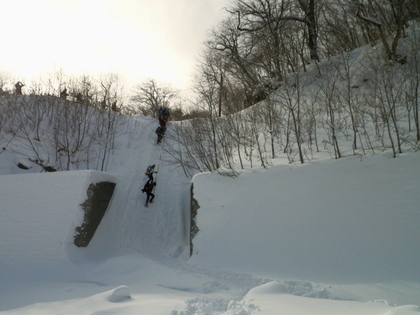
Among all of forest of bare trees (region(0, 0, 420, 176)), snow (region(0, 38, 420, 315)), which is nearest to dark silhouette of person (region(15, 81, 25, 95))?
forest of bare trees (region(0, 0, 420, 176))

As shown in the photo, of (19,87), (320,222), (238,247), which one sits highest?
(19,87)

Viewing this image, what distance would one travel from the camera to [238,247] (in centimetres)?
794

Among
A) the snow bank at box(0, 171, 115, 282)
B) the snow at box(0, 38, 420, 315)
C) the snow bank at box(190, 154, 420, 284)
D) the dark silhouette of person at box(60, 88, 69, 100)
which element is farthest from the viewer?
the dark silhouette of person at box(60, 88, 69, 100)

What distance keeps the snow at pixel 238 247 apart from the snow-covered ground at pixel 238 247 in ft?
0.10

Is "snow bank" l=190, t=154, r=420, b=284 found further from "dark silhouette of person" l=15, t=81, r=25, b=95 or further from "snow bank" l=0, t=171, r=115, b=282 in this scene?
"dark silhouette of person" l=15, t=81, r=25, b=95

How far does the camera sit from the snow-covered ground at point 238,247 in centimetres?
514

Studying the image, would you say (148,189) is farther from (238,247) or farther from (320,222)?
(320,222)

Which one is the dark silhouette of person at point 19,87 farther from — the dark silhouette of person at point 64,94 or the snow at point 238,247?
the snow at point 238,247

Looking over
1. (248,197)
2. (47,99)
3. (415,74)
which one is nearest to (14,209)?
(248,197)

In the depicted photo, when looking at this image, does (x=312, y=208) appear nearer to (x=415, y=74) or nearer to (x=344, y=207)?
(x=344, y=207)

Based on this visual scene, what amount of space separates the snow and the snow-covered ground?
0.03 m

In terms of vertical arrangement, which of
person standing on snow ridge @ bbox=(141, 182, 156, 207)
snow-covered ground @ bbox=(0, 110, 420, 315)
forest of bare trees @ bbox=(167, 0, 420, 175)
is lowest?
snow-covered ground @ bbox=(0, 110, 420, 315)

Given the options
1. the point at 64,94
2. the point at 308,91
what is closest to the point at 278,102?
the point at 308,91

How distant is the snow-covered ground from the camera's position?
5141 millimetres
